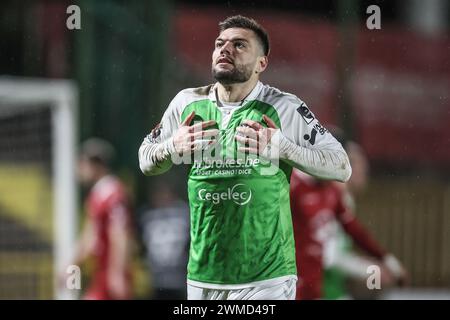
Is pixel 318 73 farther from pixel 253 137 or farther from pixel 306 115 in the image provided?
pixel 253 137

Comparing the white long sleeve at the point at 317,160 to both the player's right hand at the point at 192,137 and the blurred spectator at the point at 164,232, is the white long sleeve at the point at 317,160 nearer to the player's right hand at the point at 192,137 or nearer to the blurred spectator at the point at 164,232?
the player's right hand at the point at 192,137

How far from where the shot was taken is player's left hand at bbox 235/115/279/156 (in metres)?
3.95

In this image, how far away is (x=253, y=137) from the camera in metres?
3.95

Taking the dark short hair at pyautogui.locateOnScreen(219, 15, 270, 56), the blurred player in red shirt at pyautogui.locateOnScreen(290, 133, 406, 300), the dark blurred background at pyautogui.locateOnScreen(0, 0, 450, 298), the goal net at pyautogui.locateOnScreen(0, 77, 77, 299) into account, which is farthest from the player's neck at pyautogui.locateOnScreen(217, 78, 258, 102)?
the goal net at pyautogui.locateOnScreen(0, 77, 77, 299)

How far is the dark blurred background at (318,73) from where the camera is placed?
31.2 ft

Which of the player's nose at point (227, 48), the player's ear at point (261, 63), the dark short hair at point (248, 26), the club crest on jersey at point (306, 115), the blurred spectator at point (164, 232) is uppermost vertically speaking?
the dark short hair at point (248, 26)

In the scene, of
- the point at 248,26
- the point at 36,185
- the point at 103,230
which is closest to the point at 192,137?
the point at 248,26

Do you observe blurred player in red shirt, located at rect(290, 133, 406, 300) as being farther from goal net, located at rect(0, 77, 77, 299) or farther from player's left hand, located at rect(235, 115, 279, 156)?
goal net, located at rect(0, 77, 77, 299)

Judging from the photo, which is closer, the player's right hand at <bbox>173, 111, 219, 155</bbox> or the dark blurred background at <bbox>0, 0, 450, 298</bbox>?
the player's right hand at <bbox>173, 111, 219, 155</bbox>

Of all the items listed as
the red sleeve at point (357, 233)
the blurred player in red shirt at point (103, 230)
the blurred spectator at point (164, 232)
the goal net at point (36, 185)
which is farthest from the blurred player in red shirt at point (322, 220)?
the blurred spectator at point (164, 232)

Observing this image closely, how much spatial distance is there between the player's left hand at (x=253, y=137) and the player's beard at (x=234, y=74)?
0.16m

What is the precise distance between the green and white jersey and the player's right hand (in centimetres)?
3
